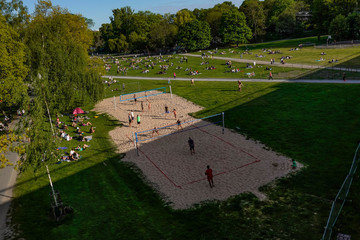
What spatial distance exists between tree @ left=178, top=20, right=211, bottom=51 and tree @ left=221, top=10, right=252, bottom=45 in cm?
678

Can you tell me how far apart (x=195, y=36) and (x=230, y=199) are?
91101 millimetres

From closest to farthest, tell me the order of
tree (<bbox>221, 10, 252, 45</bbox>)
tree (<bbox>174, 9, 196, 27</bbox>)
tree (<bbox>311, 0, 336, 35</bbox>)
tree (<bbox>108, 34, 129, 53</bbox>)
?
tree (<bbox>311, 0, 336, 35</bbox>) → tree (<bbox>221, 10, 252, 45</bbox>) → tree (<bbox>108, 34, 129, 53</bbox>) → tree (<bbox>174, 9, 196, 27</bbox>)

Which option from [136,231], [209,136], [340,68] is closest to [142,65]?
[340,68]

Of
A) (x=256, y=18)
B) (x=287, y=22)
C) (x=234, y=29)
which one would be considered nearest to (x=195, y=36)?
(x=234, y=29)

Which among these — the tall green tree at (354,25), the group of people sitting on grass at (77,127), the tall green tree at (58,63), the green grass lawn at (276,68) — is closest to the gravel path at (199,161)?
the group of people sitting on grass at (77,127)

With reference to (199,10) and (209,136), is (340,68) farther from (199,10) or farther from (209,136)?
(199,10)

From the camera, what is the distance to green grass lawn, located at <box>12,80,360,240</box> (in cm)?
1349

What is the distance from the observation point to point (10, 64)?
96.9ft

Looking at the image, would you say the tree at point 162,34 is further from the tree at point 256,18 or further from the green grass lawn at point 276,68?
the green grass lawn at point 276,68

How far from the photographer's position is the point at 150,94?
45688 millimetres

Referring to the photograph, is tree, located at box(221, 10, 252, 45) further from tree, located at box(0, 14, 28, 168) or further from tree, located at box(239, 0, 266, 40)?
tree, located at box(0, 14, 28, 168)

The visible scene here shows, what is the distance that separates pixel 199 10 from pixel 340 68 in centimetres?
10291

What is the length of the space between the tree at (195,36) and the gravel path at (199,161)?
237ft

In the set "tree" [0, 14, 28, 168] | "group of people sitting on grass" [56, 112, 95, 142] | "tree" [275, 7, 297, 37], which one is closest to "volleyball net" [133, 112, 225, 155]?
"group of people sitting on grass" [56, 112, 95, 142]
